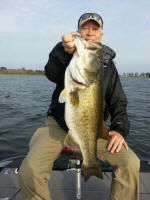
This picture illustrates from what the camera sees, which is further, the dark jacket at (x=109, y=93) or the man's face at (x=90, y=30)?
the man's face at (x=90, y=30)

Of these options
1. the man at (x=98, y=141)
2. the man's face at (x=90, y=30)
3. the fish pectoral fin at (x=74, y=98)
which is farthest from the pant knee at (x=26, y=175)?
the man's face at (x=90, y=30)

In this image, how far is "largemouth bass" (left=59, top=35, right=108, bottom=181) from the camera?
2648 millimetres

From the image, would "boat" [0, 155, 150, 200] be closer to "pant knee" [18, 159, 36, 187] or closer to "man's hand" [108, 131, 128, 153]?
"pant knee" [18, 159, 36, 187]

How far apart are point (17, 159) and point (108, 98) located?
2.63 m

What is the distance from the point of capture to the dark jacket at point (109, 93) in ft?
10.6

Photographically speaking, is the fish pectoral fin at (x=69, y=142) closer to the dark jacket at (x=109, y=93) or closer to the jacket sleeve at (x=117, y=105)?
the dark jacket at (x=109, y=93)

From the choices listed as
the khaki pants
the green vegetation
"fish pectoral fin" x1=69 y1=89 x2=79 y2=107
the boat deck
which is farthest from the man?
the green vegetation

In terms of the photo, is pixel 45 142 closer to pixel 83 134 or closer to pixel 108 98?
pixel 83 134

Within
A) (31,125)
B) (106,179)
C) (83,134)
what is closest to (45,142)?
(83,134)

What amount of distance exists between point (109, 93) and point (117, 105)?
0.82 ft

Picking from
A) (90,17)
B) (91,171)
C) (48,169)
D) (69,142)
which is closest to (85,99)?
(69,142)

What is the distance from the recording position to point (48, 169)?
297 centimetres

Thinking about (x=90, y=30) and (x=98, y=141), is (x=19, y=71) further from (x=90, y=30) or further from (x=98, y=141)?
(x=98, y=141)

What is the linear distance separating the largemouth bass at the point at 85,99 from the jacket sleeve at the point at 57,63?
0.33 m
